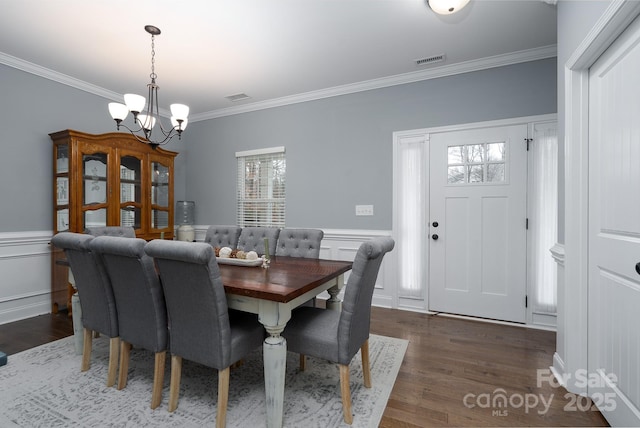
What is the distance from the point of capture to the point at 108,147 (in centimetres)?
351

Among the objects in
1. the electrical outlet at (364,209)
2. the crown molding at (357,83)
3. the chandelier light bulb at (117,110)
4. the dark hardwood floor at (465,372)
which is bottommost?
the dark hardwood floor at (465,372)

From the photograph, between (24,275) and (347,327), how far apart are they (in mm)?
3679

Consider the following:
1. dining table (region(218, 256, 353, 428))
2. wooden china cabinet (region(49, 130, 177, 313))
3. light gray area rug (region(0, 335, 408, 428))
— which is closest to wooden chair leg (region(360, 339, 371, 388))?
light gray area rug (region(0, 335, 408, 428))

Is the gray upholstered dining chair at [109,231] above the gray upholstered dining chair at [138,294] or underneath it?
above

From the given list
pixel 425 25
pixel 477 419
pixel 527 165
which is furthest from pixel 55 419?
pixel 527 165

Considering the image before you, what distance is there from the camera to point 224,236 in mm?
3123

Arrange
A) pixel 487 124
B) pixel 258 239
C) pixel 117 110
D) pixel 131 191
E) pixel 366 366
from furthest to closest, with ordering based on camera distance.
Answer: pixel 131 191 < pixel 487 124 < pixel 258 239 < pixel 117 110 < pixel 366 366

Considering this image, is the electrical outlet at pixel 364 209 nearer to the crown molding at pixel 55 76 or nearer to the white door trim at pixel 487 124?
the white door trim at pixel 487 124

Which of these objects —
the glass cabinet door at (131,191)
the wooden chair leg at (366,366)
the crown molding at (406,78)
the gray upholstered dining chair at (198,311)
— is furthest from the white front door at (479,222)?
the glass cabinet door at (131,191)

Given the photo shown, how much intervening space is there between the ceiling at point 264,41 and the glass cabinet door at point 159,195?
1.05 meters

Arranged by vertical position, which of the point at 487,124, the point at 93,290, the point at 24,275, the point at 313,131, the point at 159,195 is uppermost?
the point at 313,131

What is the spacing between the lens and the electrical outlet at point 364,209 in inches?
144

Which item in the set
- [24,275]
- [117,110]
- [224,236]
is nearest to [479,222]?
[224,236]

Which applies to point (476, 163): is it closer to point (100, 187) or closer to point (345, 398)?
point (345, 398)
